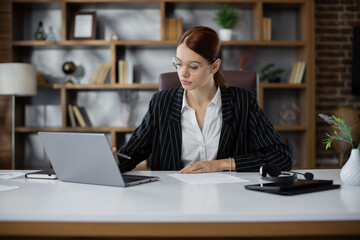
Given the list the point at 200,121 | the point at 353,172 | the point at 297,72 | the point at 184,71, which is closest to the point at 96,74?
the point at 297,72

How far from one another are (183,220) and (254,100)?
1.20m

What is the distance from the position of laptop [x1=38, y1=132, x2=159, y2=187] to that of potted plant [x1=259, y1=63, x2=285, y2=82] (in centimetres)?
269

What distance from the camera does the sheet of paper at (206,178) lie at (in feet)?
4.39

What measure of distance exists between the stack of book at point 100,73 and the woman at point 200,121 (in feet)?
6.22

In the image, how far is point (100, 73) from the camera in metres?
3.79

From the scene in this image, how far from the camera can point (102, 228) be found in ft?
2.82

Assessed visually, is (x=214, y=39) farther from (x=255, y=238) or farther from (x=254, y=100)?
(x=255, y=238)

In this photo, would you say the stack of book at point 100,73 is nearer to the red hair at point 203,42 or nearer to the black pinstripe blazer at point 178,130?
the black pinstripe blazer at point 178,130

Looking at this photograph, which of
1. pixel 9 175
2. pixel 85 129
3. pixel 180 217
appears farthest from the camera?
pixel 85 129

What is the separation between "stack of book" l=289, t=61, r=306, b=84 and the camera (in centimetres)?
374

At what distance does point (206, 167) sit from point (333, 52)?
9.67 ft

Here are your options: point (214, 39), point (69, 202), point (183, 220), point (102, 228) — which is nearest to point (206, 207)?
point (183, 220)

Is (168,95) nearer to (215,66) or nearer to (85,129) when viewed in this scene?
(215,66)

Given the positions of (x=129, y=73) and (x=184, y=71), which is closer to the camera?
(x=184, y=71)
